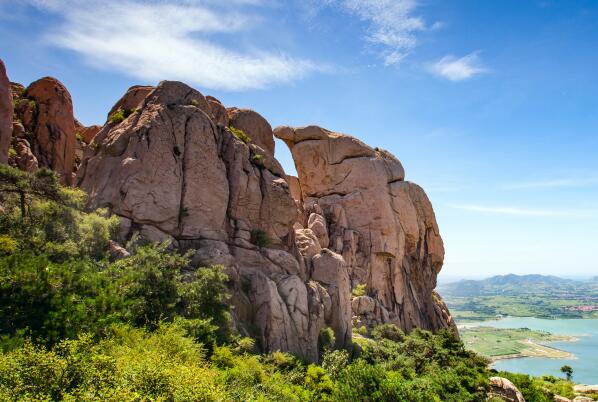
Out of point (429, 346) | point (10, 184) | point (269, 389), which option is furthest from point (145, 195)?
point (429, 346)

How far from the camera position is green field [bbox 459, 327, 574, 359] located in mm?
127812

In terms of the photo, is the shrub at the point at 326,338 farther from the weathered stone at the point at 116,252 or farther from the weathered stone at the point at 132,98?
the weathered stone at the point at 132,98

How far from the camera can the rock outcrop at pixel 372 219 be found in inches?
2101

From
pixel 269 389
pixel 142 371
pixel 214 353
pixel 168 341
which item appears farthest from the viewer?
pixel 214 353

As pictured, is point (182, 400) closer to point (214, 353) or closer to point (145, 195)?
point (214, 353)

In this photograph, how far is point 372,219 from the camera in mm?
55938

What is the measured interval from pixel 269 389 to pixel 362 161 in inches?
1722

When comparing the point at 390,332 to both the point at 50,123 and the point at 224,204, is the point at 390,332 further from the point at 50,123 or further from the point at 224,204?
the point at 50,123

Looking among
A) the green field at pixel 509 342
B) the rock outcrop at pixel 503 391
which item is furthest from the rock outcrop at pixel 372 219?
the green field at pixel 509 342

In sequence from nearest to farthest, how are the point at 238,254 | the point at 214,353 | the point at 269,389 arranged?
the point at 269,389, the point at 214,353, the point at 238,254

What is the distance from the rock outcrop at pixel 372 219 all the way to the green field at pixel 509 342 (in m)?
74.7

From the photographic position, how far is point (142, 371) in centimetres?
1262

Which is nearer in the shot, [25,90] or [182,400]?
[182,400]

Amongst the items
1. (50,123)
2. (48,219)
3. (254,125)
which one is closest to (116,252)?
(48,219)
